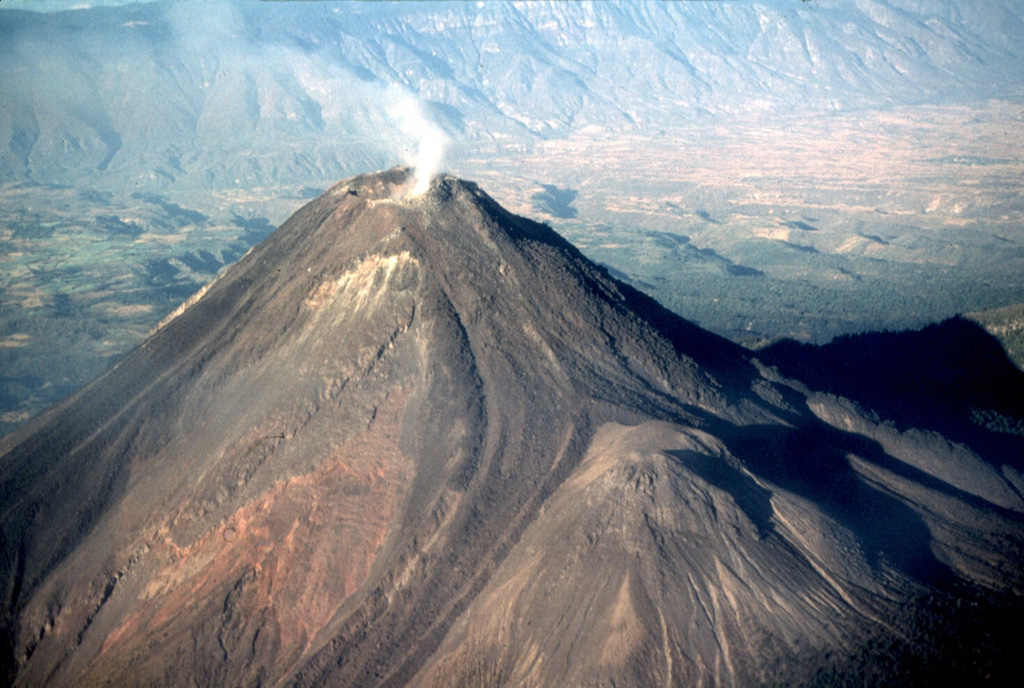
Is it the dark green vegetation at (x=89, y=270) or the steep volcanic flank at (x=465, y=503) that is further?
the dark green vegetation at (x=89, y=270)

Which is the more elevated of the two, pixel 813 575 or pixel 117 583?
pixel 813 575

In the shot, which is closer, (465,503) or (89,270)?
(465,503)

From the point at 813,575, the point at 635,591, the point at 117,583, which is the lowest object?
the point at 117,583

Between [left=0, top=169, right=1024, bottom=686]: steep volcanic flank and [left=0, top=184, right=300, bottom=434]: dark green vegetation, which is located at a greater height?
[left=0, top=169, right=1024, bottom=686]: steep volcanic flank

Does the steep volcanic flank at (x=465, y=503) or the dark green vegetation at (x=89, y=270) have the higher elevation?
the steep volcanic flank at (x=465, y=503)

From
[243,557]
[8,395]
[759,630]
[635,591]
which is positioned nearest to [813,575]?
[759,630]

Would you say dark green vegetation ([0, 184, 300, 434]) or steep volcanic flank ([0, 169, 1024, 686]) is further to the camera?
dark green vegetation ([0, 184, 300, 434])

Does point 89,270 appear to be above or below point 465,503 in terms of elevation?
below

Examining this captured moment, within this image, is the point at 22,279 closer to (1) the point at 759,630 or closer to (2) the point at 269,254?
(2) the point at 269,254
